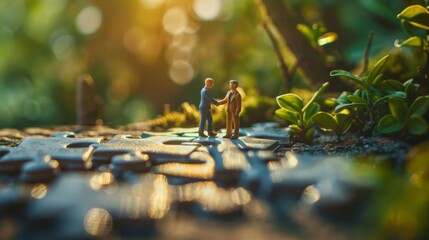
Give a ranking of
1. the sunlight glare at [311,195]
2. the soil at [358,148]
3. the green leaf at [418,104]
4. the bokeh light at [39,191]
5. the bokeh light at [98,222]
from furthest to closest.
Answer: the green leaf at [418,104] < the soil at [358,148] < the bokeh light at [39,191] < the sunlight glare at [311,195] < the bokeh light at [98,222]

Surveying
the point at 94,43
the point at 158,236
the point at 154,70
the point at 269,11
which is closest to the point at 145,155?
the point at 158,236

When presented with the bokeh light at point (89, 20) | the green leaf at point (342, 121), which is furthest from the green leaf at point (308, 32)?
the bokeh light at point (89, 20)

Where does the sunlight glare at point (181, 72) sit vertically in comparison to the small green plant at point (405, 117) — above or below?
below

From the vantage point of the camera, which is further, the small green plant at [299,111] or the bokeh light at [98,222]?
the small green plant at [299,111]

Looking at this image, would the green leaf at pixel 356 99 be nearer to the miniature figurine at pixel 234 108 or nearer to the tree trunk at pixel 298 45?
the miniature figurine at pixel 234 108

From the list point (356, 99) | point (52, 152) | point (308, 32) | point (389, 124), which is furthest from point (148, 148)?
point (308, 32)

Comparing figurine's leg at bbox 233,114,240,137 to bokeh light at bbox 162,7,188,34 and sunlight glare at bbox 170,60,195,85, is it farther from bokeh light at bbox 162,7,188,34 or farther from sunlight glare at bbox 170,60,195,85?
bokeh light at bbox 162,7,188,34

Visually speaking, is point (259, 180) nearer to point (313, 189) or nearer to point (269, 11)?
point (313, 189)
